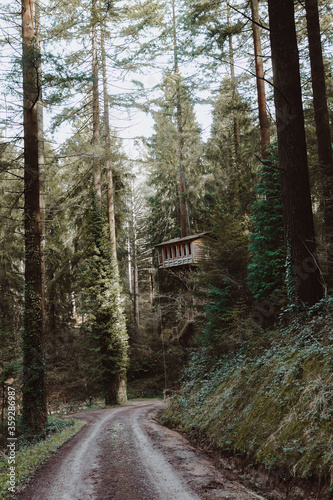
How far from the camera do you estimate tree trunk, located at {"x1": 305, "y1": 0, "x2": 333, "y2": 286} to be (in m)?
9.15

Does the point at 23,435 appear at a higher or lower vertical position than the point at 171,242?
lower

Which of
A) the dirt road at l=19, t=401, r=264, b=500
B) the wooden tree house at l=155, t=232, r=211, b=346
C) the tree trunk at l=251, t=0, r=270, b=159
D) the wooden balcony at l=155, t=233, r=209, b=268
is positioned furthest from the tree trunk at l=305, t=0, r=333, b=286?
the wooden tree house at l=155, t=232, r=211, b=346

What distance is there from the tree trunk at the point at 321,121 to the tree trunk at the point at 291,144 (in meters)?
1.99

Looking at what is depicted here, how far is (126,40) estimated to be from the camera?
17.6m

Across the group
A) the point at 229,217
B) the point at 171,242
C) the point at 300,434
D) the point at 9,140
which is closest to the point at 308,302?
the point at 300,434

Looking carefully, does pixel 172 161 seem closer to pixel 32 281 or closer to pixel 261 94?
pixel 261 94

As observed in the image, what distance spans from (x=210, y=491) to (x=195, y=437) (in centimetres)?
329

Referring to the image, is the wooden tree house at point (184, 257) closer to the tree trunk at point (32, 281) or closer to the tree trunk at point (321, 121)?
the tree trunk at point (321, 121)

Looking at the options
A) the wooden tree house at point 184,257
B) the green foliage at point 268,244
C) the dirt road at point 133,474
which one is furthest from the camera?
the wooden tree house at point 184,257

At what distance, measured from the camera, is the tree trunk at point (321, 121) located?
9.15 m

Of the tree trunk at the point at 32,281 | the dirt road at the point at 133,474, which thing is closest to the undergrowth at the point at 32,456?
the dirt road at the point at 133,474

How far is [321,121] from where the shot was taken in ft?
33.6

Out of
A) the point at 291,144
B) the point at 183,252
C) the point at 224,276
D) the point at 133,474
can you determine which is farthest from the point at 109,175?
the point at 133,474

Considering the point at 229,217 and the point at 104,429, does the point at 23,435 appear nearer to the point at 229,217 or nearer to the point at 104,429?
the point at 104,429
